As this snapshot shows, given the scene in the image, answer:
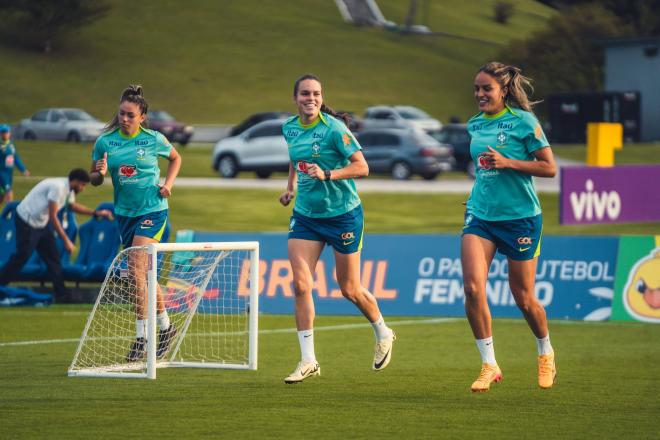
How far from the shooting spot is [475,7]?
102875 mm

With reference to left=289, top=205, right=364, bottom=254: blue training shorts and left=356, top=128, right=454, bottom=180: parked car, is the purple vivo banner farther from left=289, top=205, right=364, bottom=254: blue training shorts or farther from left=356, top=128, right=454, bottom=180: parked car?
left=289, top=205, right=364, bottom=254: blue training shorts

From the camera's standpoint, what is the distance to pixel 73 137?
56875mm

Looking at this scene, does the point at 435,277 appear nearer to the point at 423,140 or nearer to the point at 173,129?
the point at 423,140

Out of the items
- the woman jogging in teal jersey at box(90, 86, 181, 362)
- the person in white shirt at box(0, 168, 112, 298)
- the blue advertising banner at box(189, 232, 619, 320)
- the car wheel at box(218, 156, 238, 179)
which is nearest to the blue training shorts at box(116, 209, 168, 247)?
the woman jogging in teal jersey at box(90, 86, 181, 362)

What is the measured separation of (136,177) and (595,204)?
59.0ft

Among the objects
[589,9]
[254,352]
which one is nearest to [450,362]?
[254,352]

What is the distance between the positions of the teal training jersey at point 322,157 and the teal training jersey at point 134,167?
1.58m

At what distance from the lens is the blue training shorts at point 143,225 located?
10.6 meters

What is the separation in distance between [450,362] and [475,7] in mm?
93863

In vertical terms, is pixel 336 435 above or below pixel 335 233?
below

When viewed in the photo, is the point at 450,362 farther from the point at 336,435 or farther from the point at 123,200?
the point at 336,435

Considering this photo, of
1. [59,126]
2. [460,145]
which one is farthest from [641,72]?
[59,126]

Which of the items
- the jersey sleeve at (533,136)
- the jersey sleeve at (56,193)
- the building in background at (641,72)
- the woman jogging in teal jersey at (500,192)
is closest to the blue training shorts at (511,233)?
the woman jogging in teal jersey at (500,192)

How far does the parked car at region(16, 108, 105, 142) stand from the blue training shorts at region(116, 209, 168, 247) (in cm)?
4639
